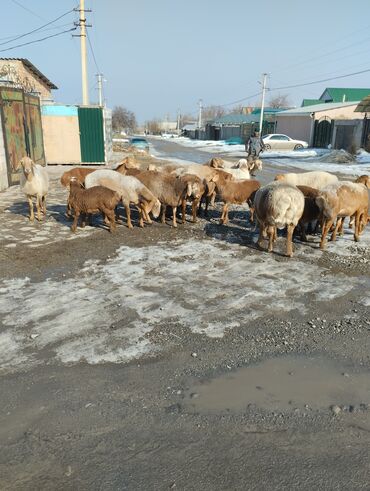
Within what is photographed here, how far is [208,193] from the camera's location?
9.81 meters

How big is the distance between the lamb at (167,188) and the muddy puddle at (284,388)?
215 inches

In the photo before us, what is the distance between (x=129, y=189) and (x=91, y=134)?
1257 cm

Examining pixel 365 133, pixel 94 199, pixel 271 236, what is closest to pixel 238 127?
pixel 365 133

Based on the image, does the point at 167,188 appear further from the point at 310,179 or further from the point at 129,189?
the point at 310,179

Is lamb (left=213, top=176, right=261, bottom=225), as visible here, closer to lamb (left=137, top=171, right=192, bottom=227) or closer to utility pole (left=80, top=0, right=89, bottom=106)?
lamb (left=137, top=171, right=192, bottom=227)

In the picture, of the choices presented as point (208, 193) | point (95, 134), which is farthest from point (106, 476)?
point (95, 134)

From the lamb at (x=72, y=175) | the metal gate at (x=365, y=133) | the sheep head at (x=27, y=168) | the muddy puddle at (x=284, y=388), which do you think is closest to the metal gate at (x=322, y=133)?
the metal gate at (x=365, y=133)

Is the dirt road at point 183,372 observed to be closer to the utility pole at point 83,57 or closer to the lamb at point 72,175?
the lamb at point 72,175

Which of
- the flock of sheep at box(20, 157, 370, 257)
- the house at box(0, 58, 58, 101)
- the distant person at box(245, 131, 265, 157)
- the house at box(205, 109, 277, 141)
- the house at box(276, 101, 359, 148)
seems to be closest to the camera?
the flock of sheep at box(20, 157, 370, 257)

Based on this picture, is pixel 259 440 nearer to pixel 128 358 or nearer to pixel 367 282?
pixel 128 358

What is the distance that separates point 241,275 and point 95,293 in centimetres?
233

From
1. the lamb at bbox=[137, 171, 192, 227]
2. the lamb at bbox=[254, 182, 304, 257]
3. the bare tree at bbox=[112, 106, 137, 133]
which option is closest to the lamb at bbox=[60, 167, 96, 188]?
the lamb at bbox=[137, 171, 192, 227]

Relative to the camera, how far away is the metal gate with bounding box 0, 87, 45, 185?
1348cm

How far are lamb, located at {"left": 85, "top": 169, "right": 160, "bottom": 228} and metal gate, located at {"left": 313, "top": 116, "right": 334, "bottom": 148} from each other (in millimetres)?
33309
